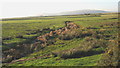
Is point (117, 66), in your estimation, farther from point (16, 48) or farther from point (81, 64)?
point (16, 48)

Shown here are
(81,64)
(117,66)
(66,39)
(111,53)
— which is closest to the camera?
(117,66)

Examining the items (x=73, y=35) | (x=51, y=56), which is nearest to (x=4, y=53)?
(x=51, y=56)

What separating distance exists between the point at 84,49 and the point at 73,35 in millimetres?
10919

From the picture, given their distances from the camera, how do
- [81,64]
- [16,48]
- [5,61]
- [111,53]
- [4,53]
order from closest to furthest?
[81,64], [111,53], [5,61], [4,53], [16,48]

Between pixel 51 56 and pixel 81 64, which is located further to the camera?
pixel 51 56

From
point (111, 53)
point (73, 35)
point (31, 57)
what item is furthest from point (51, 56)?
point (73, 35)

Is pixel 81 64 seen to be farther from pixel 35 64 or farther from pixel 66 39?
pixel 66 39

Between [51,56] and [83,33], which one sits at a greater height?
[83,33]

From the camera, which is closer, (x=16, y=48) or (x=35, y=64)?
(x=35, y=64)

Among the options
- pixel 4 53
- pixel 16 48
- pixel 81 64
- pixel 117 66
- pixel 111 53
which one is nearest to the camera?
pixel 117 66

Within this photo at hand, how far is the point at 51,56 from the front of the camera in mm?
24969

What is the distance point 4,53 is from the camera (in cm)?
2814

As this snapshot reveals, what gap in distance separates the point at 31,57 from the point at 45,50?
12.6 ft

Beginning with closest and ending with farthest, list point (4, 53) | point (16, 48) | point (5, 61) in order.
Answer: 1. point (5, 61)
2. point (4, 53)
3. point (16, 48)
